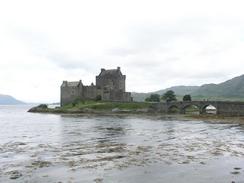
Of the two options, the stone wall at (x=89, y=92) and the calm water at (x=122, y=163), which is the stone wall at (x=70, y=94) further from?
the calm water at (x=122, y=163)

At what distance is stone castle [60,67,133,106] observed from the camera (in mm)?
130625

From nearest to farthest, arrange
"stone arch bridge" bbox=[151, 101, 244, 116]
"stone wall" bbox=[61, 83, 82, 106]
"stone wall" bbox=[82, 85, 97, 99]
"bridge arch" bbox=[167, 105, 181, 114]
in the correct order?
"stone arch bridge" bbox=[151, 101, 244, 116]
"bridge arch" bbox=[167, 105, 181, 114]
"stone wall" bbox=[61, 83, 82, 106]
"stone wall" bbox=[82, 85, 97, 99]

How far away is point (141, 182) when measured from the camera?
59.3 feet

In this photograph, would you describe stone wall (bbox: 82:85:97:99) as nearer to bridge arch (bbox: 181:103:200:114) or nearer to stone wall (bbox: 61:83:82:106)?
stone wall (bbox: 61:83:82:106)

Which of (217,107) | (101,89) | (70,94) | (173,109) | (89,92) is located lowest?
(173,109)

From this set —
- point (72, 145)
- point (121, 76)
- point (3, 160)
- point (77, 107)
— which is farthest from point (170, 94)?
point (3, 160)

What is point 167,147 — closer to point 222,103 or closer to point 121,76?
point 222,103

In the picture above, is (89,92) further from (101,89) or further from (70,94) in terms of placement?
(70,94)

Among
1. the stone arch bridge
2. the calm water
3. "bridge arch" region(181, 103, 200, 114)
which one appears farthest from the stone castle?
the calm water

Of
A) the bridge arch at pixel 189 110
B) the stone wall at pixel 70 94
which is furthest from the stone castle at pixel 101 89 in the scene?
the bridge arch at pixel 189 110

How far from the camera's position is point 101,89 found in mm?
132125

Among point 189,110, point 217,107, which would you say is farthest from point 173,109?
point 217,107

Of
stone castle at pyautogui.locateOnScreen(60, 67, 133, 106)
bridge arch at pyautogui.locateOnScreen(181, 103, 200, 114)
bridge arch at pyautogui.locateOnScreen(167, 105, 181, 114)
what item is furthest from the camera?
stone castle at pyautogui.locateOnScreen(60, 67, 133, 106)

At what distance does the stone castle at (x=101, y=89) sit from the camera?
130625mm
